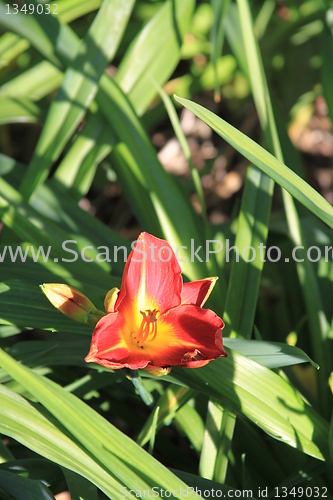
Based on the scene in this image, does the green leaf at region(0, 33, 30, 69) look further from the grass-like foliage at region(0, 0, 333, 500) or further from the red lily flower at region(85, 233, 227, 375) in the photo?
the red lily flower at region(85, 233, 227, 375)

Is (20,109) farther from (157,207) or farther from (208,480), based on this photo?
(208,480)

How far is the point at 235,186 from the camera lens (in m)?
1.67

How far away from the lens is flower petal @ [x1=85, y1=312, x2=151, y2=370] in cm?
55

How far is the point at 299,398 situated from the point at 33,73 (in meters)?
1.02

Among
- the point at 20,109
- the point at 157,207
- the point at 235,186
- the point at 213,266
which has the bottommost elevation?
the point at 235,186

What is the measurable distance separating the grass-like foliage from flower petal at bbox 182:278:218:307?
50 millimetres

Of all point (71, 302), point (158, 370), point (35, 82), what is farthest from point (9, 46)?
point (158, 370)

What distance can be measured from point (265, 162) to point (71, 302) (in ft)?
1.02

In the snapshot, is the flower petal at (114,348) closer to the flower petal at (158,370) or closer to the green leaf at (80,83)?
the flower petal at (158,370)

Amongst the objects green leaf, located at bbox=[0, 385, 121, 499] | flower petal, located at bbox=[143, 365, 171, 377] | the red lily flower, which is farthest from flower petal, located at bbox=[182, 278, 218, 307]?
green leaf, located at bbox=[0, 385, 121, 499]

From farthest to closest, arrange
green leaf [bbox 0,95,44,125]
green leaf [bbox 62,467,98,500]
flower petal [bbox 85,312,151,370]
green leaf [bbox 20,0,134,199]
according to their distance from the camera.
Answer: green leaf [bbox 0,95,44,125], green leaf [bbox 20,0,134,199], green leaf [bbox 62,467,98,500], flower petal [bbox 85,312,151,370]

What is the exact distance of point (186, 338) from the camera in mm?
615

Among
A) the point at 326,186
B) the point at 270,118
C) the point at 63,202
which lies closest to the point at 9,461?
the point at 63,202

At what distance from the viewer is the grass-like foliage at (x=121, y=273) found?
0.62 metres
